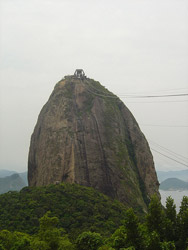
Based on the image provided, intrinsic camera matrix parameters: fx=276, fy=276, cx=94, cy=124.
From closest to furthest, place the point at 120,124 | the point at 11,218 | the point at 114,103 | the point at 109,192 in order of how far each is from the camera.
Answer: the point at 11,218 → the point at 109,192 → the point at 120,124 → the point at 114,103

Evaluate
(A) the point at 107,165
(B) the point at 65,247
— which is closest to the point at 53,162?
(A) the point at 107,165

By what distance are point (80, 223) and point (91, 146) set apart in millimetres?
13548

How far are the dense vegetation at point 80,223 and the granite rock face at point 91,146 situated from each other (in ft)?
16.3

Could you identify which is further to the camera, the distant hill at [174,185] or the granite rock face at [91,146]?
the distant hill at [174,185]

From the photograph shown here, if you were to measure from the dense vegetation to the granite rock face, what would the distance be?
498 centimetres

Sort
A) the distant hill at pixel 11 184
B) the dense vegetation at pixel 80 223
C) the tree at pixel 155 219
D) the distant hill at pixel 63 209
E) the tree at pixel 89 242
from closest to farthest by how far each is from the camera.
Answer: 1. the dense vegetation at pixel 80 223
2. the tree at pixel 155 219
3. the tree at pixel 89 242
4. the distant hill at pixel 63 209
5. the distant hill at pixel 11 184

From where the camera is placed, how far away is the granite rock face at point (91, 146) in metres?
32.1

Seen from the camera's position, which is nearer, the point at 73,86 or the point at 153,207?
the point at 153,207

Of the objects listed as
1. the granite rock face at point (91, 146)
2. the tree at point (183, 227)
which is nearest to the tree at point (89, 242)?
the tree at point (183, 227)

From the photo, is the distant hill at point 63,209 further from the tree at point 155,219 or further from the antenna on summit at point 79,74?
the antenna on summit at point 79,74

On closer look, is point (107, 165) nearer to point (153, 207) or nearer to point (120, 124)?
point (120, 124)

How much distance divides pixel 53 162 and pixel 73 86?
1233 centimetres

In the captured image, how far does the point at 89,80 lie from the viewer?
4212cm

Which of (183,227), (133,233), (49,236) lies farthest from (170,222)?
(49,236)
